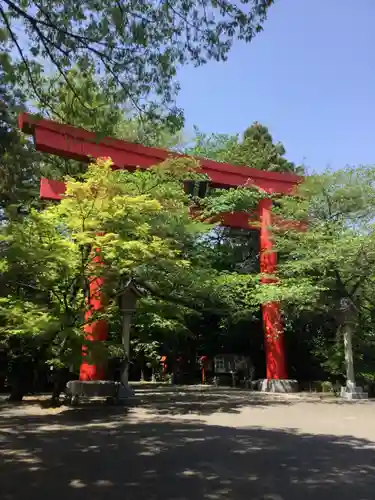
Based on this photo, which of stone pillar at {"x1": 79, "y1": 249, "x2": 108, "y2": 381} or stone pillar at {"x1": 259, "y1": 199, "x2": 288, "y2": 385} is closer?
stone pillar at {"x1": 79, "y1": 249, "x2": 108, "y2": 381}

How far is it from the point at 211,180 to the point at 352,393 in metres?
9.56

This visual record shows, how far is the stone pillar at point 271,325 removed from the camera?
18625 mm

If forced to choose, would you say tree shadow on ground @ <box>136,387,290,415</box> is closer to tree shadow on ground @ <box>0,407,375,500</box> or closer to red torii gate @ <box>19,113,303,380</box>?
tree shadow on ground @ <box>0,407,375,500</box>

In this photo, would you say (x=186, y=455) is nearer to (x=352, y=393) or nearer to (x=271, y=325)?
(x=352, y=393)

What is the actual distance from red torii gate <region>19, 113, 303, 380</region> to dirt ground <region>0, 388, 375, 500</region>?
5055 mm

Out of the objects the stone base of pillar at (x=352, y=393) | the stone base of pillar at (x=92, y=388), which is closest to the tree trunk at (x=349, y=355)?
the stone base of pillar at (x=352, y=393)

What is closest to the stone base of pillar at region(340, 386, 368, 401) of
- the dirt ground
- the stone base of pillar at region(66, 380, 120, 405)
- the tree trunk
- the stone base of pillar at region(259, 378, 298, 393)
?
the tree trunk

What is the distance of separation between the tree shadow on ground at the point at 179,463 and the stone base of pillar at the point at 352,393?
826cm

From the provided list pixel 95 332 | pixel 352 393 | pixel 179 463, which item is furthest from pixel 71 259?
pixel 352 393

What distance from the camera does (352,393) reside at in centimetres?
1580

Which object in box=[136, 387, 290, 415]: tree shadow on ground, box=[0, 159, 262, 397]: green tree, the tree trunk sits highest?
box=[0, 159, 262, 397]: green tree

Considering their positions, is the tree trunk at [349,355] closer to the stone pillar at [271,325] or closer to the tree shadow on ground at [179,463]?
the stone pillar at [271,325]

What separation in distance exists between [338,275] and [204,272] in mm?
5051

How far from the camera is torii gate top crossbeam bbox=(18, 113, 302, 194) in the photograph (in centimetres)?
1501
